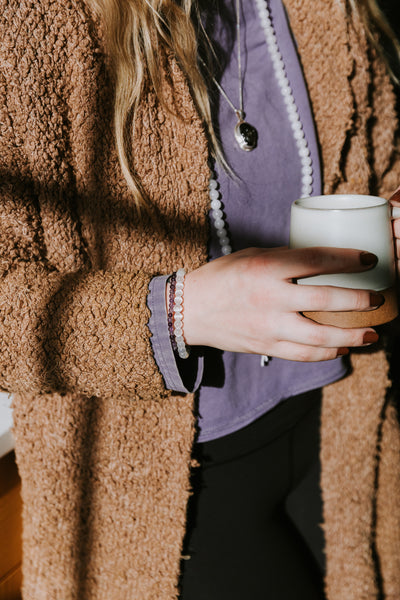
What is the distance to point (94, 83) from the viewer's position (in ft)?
1.96

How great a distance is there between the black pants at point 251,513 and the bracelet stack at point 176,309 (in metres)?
0.27

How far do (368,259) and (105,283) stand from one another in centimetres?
28

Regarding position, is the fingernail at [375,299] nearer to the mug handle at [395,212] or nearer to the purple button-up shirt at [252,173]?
A: the mug handle at [395,212]

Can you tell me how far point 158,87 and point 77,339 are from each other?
327 mm

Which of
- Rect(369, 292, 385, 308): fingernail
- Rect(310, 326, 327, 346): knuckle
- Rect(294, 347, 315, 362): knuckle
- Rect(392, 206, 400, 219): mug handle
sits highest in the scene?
Rect(392, 206, 400, 219): mug handle

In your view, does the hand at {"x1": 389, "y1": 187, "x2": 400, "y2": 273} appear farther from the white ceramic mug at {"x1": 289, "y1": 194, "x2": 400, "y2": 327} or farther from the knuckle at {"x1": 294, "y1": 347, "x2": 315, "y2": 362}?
the knuckle at {"x1": 294, "y1": 347, "x2": 315, "y2": 362}

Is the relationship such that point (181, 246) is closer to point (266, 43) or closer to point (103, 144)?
point (103, 144)

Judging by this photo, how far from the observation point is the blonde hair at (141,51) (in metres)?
0.61

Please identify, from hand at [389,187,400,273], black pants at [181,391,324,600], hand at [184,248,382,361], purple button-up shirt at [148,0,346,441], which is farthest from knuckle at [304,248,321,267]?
black pants at [181,391,324,600]

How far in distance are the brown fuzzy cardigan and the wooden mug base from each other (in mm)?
190

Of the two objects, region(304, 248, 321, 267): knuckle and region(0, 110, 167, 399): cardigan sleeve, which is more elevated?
region(304, 248, 321, 267): knuckle

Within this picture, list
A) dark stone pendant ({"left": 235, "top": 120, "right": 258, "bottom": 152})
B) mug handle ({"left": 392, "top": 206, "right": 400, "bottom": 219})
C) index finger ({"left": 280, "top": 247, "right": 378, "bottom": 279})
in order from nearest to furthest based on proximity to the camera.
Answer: index finger ({"left": 280, "top": 247, "right": 378, "bottom": 279}), mug handle ({"left": 392, "top": 206, "right": 400, "bottom": 219}), dark stone pendant ({"left": 235, "top": 120, "right": 258, "bottom": 152})

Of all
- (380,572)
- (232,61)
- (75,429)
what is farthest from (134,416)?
(380,572)

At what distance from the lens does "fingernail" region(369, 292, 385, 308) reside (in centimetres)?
49
